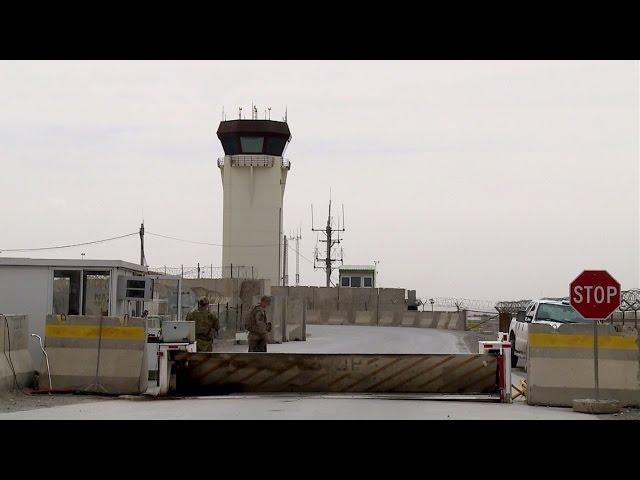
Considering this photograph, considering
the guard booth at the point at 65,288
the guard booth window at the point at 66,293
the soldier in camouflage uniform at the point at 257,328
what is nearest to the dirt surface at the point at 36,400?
the guard booth at the point at 65,288

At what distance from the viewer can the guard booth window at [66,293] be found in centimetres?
2211

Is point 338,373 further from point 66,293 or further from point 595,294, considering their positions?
Answer: point 66,293

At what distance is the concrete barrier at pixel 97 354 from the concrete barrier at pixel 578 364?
6987 millimetres

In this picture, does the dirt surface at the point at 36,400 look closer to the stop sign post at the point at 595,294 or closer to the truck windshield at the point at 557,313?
the stop sign post at the point at 595,294

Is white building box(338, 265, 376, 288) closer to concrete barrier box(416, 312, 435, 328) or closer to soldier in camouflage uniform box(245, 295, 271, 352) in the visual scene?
concrete barrier box(416, 312, 435, 328)

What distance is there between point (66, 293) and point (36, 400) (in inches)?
188

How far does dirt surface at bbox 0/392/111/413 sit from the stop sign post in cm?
831

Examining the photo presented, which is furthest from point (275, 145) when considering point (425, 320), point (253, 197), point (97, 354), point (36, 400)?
point (36, 400)

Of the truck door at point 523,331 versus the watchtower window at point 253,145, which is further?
the watchtower window at point 253,145

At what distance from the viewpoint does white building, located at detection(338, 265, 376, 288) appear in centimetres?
10094

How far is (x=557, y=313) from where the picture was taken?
27062mm
